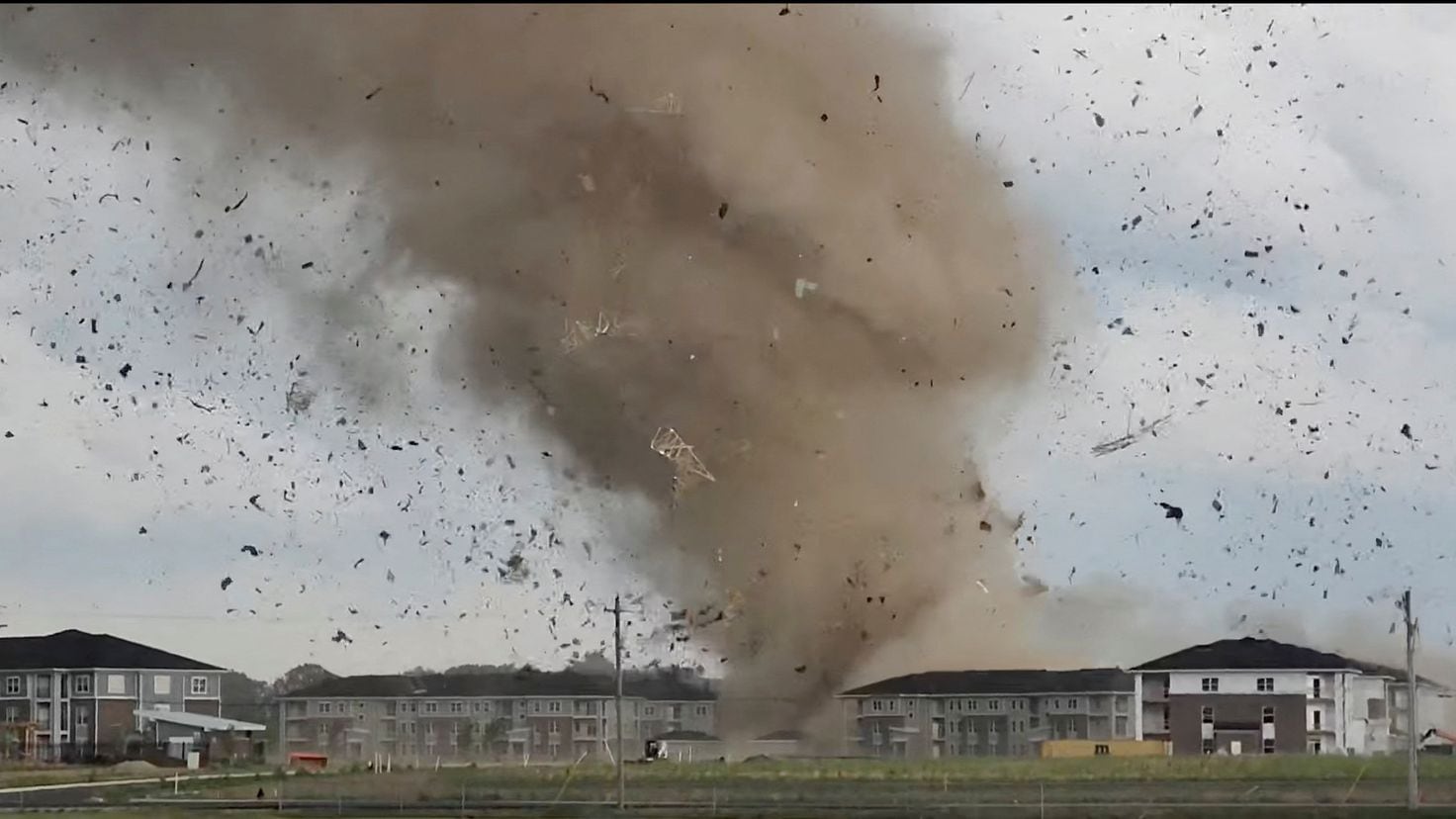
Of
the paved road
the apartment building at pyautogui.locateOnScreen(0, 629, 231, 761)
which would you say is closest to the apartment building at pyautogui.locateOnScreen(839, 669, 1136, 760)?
the paved road

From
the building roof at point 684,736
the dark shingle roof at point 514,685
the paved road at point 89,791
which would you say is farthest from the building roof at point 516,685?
the paved road at point 89,791

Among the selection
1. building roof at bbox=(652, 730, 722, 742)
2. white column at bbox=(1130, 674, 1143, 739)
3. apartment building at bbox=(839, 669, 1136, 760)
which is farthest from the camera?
white column at bbox=(1130, 674, 1143, 739)

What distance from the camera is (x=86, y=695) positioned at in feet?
184

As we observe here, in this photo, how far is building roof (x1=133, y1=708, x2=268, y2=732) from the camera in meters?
47.8

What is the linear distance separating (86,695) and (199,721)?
6735mm

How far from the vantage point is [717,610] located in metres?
40.1

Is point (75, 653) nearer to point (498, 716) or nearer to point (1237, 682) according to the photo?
point (498, 716)

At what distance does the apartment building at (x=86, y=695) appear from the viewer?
53.2m

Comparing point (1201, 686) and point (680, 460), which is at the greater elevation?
point (680, 460)

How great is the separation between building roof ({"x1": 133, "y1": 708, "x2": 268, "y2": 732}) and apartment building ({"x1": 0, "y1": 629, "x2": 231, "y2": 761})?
0.17 feet

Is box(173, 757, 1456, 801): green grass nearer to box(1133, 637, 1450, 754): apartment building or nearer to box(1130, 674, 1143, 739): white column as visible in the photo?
box(1133, 637, 1450, 754): apartment building

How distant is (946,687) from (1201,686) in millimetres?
6467

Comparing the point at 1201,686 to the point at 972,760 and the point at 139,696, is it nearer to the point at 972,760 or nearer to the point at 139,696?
the point at 972,760

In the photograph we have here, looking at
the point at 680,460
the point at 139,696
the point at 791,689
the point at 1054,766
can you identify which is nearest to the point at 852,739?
the point at 791,689
